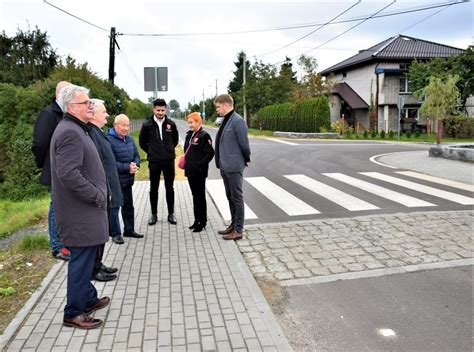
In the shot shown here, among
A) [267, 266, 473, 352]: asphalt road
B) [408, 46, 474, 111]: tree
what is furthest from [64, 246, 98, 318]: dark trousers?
[408, 46, 474, 111]: tree

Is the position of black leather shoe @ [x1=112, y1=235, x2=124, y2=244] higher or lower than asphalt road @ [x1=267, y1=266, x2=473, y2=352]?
higher

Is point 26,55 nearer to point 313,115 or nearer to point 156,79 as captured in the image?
point 313,115

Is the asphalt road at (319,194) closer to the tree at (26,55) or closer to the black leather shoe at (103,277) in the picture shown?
the black leather shoe at (103,277)

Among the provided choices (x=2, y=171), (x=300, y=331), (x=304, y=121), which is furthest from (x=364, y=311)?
(x=304, y=121)

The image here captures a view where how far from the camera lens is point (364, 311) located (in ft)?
12.8

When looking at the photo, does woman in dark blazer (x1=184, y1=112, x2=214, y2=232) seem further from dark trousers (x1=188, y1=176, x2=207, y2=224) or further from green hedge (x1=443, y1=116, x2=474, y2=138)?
green hedge (x1=443, y1=116, x2=474, y2=138)

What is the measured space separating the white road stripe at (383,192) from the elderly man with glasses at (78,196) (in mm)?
6058

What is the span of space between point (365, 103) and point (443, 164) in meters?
26.0

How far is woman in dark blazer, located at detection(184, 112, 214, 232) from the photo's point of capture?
6.35 meters

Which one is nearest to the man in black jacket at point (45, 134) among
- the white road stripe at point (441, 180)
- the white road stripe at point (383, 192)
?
the white road stripe at point (383, 192)

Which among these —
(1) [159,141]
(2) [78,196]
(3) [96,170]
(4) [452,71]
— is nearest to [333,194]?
(1) [159,141]

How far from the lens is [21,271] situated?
4.90m

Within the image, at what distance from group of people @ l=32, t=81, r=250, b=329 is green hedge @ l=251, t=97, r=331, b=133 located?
84.2 feet

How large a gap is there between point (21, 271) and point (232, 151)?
2964 mm
